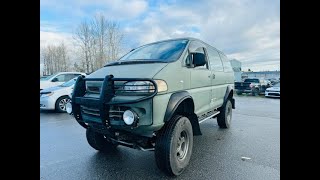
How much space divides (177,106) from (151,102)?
1.85 feet

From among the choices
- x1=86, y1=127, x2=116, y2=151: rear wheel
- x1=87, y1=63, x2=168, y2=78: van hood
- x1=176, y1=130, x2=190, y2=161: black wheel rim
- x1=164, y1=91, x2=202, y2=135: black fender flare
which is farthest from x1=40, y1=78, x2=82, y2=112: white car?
x1=176, y1=130, x2=190, y2=161: black wheel rim

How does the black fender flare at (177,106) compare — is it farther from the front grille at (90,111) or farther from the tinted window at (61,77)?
the tinted window at (61,77)

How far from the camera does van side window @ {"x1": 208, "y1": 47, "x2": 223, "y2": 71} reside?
5373mm

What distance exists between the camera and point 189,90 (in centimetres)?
397

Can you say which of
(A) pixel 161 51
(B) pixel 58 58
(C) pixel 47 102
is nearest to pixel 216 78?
(A) pixel 161 51

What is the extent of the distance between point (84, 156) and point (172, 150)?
200 cm

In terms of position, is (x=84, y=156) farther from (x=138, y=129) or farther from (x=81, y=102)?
(x=138, y=129)

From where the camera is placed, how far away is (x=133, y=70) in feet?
11.6

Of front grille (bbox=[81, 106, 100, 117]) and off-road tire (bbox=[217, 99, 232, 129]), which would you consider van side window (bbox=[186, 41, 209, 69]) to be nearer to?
front grille (bbox=[81, 106, 100, 117])

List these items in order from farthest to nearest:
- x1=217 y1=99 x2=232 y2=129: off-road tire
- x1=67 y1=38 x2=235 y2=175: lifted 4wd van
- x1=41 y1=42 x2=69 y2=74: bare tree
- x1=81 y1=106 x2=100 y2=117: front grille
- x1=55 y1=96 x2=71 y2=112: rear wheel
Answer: x1=41 y1=42 x2=69 y2=74: bare tree, x1=55 y1=96 x2=71 y2=112: rear wheel, x1=217 y1=99 x2=232 y2=129: off-road tire, x1=81 y1=106 x2=100 y2=117: front grille, x1=67 y1=38 x2=235 y2=175: lifted 4wd van

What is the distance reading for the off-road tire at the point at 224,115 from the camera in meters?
6.43

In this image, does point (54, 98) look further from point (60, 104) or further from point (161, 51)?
point (161, 51)
